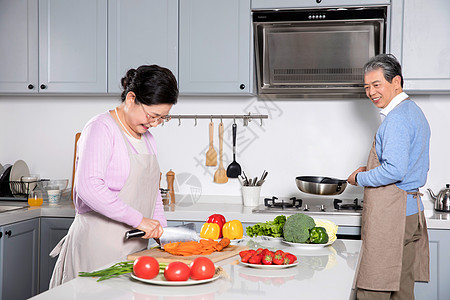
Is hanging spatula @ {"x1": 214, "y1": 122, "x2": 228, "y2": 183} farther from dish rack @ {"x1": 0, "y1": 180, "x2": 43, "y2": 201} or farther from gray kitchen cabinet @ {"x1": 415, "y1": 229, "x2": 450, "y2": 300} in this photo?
gray kitchen cabinet @ {"x1": 415, "y1": 229, "x2": 450, "y2": 300}

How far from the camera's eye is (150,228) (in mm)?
1999

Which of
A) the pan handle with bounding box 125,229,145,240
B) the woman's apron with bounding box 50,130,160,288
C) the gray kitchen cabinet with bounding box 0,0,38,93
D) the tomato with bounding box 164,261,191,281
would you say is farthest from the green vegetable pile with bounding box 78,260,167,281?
the gray kitchen cabinet with bounding box 0,0,38,93

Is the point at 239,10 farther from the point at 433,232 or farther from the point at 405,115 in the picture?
the point at 433,232

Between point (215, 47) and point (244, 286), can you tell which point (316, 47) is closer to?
point (215, 47)

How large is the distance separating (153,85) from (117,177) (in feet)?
1.28

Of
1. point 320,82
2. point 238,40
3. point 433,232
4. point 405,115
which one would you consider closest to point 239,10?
point 238,40

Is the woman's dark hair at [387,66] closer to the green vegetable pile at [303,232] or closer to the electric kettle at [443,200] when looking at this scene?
the electric kettle at [443,200]

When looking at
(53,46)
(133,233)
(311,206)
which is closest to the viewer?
(133,233)

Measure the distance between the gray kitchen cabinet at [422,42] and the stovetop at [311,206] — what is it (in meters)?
0.81

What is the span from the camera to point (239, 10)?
343cm

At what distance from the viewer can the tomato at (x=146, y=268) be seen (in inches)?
58.2

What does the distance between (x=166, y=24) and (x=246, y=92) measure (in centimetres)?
69

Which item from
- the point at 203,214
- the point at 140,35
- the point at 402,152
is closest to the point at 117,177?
the point at 203,214

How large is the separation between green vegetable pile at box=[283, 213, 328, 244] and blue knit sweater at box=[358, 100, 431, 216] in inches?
28.8
